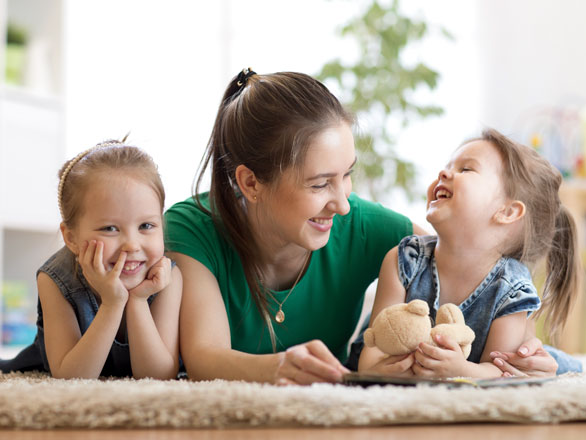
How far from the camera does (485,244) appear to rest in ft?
4.13

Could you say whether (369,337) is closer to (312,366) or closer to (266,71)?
(312,366)

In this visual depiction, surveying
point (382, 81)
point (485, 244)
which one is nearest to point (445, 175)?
point (485, 244)

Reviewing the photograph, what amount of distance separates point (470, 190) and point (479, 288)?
0.57ft

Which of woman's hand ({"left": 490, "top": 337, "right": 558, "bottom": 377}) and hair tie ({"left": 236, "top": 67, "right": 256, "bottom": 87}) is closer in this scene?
woman's hand ({"left": 490, "top": 337, "right": 558, "bottom": 377})

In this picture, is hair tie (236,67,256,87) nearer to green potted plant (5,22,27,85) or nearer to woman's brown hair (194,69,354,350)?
woman's brown hair (194,69,354,350)

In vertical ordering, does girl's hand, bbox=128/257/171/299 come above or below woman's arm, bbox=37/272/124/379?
above

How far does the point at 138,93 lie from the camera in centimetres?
354

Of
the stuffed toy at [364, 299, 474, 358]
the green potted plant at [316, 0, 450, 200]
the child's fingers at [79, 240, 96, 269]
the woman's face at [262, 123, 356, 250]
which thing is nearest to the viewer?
the stuffed toy at [364, 299, 474, 358]

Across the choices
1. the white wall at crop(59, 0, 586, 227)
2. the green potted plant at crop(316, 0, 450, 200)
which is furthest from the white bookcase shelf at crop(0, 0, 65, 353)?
the green potted plant at crop(316, 0, 450, 200)

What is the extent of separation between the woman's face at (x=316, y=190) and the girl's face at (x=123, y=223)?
0.22 m

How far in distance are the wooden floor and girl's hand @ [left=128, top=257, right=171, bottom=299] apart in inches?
15.7

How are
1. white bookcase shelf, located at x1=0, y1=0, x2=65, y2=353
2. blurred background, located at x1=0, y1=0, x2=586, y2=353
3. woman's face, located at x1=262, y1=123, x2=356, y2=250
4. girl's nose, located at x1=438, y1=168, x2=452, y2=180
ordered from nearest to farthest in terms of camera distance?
woman's face, located at x1=262, y1=123, x2=356, y2=250, girl's nose, located at x1=438, y1=168, x2=452, y2=180, white bookcase shelf, located at x1=0, y1=0, x2=65, y2=353, blurred background, located at x1=0, y1=0, x2=586, y2=353

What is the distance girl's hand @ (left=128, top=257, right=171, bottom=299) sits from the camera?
1.12 metres

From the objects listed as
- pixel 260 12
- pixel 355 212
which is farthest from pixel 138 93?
pixel 355 212
